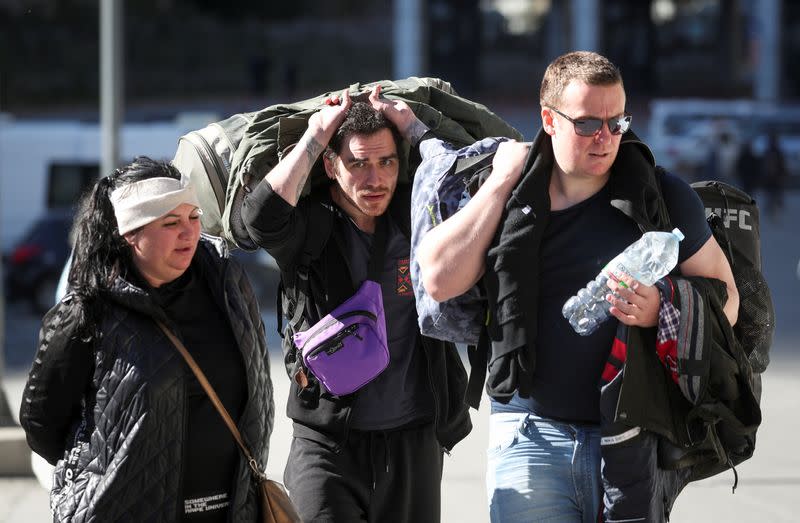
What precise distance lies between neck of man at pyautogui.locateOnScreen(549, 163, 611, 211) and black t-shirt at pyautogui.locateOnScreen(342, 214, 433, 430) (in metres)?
0.78

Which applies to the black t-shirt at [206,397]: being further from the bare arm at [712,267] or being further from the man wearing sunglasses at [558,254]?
the bare arm at [712,267]

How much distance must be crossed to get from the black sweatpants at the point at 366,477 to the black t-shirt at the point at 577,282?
77 cm

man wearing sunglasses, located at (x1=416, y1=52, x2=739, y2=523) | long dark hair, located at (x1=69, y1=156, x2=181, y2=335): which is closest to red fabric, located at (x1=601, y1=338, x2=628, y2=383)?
man wearing sunglasses, located at (x1=416, y1=52, x2=739, y2=523)

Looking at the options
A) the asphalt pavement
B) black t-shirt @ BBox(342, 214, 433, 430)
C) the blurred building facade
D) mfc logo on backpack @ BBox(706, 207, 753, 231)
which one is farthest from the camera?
the blurred building facade

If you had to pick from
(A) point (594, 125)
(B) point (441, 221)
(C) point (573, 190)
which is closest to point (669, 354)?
(C) point (573, 190)

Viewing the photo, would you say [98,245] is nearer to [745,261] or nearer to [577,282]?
[577,282]

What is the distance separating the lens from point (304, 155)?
3.72m

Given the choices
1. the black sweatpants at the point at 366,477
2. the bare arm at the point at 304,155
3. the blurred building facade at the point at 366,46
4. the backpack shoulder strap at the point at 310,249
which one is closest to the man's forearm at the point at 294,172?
the bare arm at the point at 304,155

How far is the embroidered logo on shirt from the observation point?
3883mm

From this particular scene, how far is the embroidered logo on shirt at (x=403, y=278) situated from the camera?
388 centimetres

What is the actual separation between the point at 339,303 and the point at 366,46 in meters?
39.4

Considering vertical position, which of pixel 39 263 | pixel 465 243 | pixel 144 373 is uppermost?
pixel 465 243

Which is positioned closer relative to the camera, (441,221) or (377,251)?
(441,221)

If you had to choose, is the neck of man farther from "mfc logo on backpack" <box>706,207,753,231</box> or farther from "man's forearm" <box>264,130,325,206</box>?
"man's forearm" <box>264,130,325,206</box>
